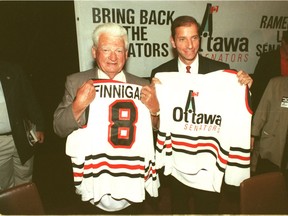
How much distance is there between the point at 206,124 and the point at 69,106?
898 mm

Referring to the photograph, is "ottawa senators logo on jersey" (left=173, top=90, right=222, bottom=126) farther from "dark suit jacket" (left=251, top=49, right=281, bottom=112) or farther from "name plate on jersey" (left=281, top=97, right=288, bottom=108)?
"dark suit jacket" (left=251, top=49, right=281, bottom=112)

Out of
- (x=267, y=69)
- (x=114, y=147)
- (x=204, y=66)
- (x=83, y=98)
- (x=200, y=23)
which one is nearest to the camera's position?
(x=83, y=98)

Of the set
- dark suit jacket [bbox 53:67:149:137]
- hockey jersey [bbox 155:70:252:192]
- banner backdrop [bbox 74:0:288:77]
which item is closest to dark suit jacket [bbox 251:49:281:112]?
banner backdrop [bbox 74:0:288:77]

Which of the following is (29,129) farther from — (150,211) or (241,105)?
(241,105)

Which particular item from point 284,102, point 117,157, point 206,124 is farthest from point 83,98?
point 284,102

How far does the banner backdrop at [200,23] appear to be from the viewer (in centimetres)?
295

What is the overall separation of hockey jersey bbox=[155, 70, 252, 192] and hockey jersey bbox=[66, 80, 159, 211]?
17 cm

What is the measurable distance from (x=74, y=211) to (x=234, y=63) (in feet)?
8.14

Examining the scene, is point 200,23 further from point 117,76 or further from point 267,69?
point 117,76

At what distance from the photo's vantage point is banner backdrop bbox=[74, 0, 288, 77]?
295 centimetres

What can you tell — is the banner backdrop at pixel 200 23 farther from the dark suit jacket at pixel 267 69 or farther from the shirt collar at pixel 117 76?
the shirt collar at pixel 117 76

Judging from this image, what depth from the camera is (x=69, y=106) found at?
169 cm

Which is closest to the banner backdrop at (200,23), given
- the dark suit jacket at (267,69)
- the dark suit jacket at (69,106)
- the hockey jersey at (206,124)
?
the dark suit jacket at (267,69)

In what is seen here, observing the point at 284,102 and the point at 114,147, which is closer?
the point at 114,147
